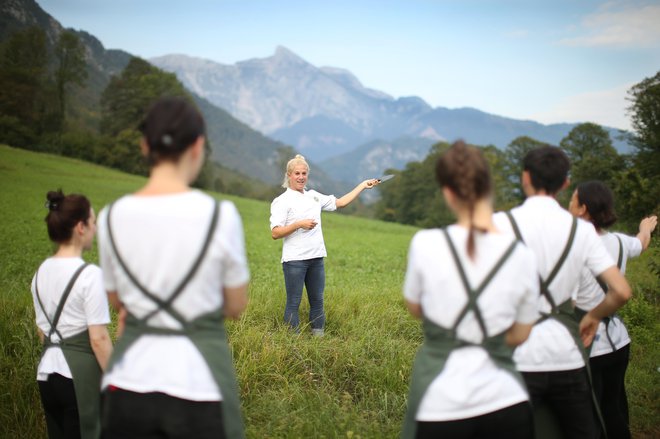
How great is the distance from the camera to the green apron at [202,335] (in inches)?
85.5

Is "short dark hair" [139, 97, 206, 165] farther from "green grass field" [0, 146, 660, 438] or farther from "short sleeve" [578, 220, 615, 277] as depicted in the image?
"green grass field" [0, 146, 660, 438]

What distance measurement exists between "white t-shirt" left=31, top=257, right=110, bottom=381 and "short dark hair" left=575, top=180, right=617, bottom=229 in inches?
142

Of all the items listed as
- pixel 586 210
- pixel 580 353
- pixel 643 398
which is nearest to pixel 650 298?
pixel 643 398

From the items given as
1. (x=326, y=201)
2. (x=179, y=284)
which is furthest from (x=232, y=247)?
(x=326, y=201)

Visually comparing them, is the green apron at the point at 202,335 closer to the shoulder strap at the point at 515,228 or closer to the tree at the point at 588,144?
the shoulder strap at the point at 515,228

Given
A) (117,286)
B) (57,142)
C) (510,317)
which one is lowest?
(510,317)

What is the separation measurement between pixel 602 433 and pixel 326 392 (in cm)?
255

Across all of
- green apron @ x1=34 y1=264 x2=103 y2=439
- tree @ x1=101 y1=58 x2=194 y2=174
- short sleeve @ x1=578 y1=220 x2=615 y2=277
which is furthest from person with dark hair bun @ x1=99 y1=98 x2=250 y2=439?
tree @ x1=101 y1=58 x2=194 y2=174

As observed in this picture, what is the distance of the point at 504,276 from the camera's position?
2229 millimetres

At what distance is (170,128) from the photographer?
6.93 feet

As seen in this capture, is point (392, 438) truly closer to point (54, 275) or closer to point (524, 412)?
point (524, 412)

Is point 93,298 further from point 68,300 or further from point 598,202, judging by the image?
point 598,202

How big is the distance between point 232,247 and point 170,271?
289 mm

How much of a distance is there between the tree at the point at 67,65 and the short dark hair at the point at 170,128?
65.2 meters
